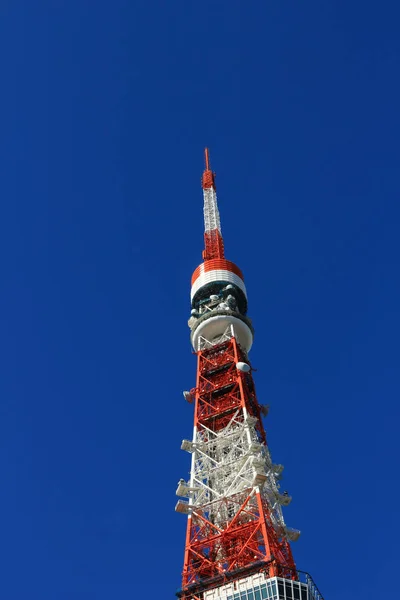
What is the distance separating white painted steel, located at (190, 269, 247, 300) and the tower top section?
16.5ft

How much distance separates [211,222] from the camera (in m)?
94.7

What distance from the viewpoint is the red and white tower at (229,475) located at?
52.4 meters

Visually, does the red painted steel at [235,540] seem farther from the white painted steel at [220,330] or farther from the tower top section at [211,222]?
the tower top section at [211,222]

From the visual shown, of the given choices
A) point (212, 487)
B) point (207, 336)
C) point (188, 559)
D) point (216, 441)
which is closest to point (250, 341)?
point (207, 336)

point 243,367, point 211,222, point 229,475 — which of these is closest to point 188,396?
point 243,367

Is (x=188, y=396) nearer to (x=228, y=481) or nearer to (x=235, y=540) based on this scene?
(x=228, y=481)

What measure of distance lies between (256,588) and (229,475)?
1446 cm

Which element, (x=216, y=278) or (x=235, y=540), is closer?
(x=235, y=540)

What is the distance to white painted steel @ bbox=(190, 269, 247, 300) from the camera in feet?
278

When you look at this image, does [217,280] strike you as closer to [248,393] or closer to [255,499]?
[248,393]

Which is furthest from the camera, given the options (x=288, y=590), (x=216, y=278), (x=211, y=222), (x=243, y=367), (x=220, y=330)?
(x=211, y=222)

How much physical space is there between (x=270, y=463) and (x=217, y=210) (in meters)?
40.2

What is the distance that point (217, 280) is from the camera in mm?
84312

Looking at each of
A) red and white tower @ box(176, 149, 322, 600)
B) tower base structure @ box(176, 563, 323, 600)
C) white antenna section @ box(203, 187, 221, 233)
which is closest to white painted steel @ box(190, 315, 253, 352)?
red and white tower @ box(176, 149, 322, 600)
